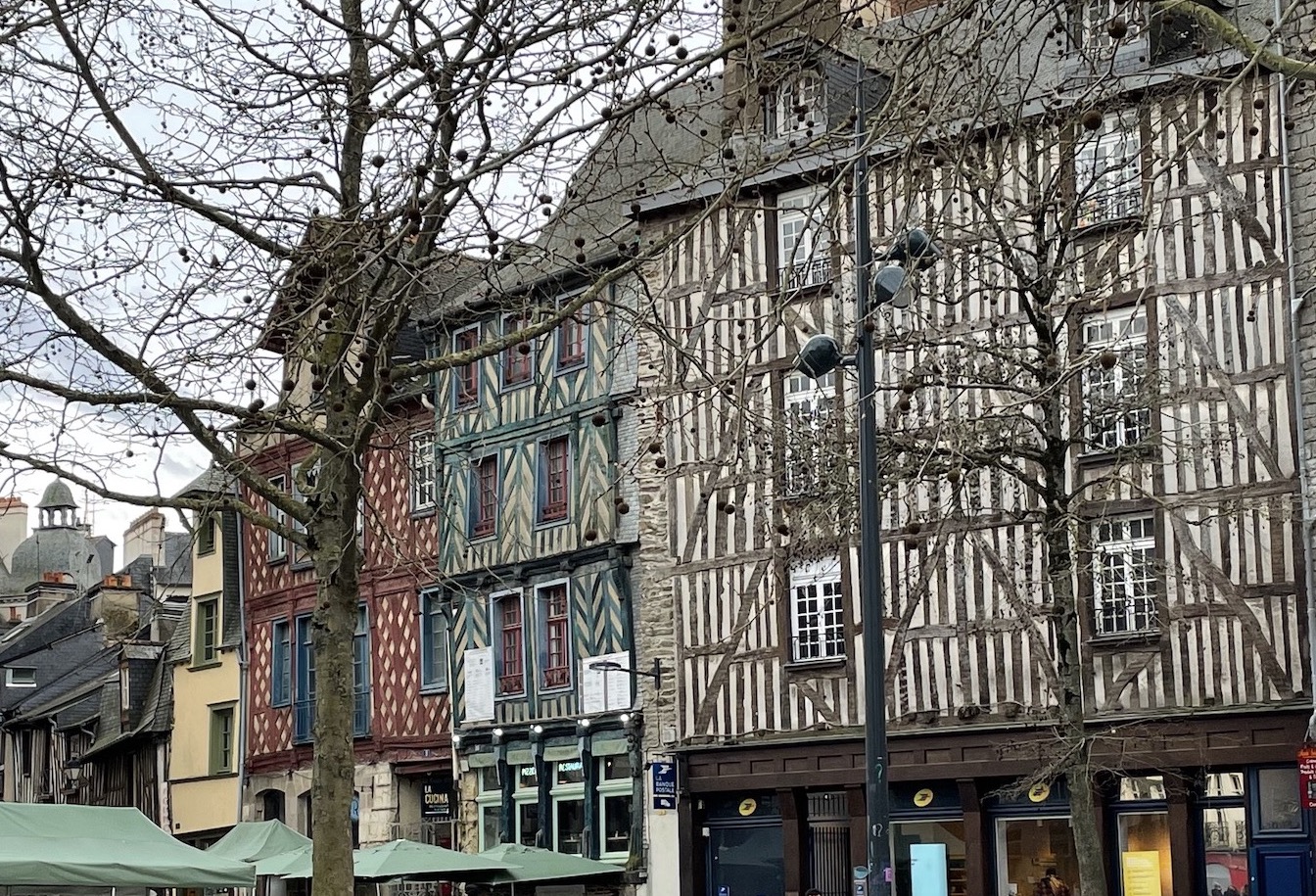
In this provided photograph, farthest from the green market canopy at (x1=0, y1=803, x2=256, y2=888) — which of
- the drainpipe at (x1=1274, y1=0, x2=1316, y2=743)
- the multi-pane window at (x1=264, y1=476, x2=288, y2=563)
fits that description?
the multi-pane window at (x1=264, y1=476, x2=288, y2=563)

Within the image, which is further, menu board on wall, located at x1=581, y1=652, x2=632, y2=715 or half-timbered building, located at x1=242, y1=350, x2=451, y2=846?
half-timbered building, located at x1=242, y1=350, x2=451, y2=846

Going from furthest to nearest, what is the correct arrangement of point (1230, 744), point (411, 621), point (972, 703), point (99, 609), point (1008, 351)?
point (99, 609), point (411, 621), point (972, 703), point (1230, 744), point (1008, 351)

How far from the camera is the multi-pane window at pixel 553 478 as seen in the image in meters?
25.9

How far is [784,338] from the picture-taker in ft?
74.4

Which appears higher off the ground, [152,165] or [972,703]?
[152,165]

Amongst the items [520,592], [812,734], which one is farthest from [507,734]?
[812,734]

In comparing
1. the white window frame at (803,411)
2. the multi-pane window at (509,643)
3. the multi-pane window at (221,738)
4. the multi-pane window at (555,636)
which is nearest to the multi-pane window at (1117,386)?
the white window frame at (803,411)

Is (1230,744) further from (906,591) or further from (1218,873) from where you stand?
(906,591)

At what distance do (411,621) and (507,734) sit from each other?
10.0 feet

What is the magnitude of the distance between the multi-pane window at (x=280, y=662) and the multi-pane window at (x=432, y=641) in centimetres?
430

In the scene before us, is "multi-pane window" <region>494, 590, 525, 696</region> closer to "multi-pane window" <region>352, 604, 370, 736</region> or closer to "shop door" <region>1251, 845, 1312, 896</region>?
"multi-pane window" <region>352, 604, 370, 736</region>

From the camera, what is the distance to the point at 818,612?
866 inches

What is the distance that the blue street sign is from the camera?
22969 mm

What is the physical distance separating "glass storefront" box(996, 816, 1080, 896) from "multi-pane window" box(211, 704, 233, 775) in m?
16.7
